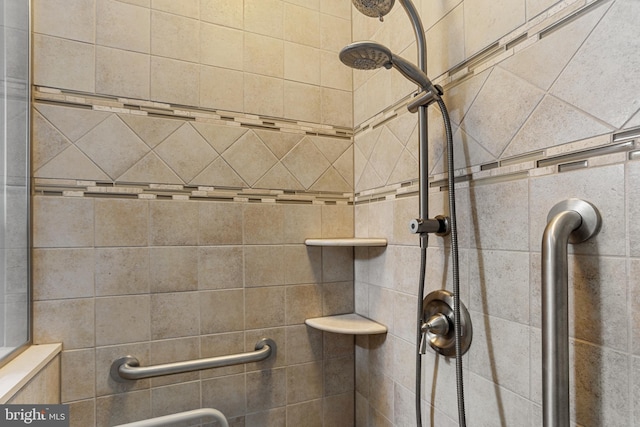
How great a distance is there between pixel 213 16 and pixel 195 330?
112 centimetres

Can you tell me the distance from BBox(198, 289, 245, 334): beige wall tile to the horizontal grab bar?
0.09 meters

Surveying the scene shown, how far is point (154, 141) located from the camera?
1094 mm

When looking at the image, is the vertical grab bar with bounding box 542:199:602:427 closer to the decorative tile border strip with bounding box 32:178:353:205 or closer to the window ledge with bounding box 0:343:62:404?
the decorative tile border strip with bounding box 32:178:353:205

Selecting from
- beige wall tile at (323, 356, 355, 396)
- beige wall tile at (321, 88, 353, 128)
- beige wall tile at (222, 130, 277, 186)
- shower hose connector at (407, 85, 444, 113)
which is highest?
beige wall tile at (321, 88, 353, 128)

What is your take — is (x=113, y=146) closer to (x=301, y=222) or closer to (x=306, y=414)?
(x=301, y=222)

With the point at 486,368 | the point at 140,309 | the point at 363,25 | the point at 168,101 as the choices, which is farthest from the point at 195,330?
the point at 363,25

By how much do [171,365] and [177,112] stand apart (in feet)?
2.76

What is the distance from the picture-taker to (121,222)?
1.04m

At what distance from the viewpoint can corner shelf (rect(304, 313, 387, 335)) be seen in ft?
3.63

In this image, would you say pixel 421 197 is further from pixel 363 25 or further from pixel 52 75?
pixel 52 75

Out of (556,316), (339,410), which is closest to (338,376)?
(339,410)

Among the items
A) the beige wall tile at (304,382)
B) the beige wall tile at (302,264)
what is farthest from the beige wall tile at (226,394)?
the beige wall tile at (302,264)

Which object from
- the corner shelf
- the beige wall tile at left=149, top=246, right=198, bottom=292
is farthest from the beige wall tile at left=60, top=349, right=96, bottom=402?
the corner shelf

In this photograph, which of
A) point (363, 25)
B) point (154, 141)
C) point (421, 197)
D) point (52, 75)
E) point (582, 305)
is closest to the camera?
point (582, 305)
